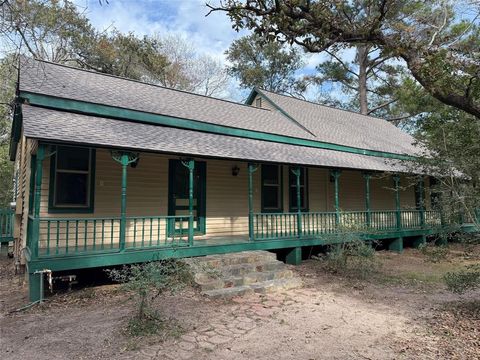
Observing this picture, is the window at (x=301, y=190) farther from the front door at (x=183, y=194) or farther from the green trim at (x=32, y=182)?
the green trim at (x=32, y=182)

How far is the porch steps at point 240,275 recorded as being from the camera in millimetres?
7109

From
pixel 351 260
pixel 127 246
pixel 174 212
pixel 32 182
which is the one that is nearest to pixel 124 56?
pixel 174 212

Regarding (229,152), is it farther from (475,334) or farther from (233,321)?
(475,334)

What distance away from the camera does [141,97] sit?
11.1 metres

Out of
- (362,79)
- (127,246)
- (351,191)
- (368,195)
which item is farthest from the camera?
(362,79)

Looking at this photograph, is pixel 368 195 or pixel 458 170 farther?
pixel 368 195

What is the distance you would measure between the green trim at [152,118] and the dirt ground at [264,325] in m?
4.19

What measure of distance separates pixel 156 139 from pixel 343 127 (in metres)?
11.4

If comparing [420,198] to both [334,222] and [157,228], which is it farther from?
[157,228]

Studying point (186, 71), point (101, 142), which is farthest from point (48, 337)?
point (186, 71)

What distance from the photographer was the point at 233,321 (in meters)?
5.59

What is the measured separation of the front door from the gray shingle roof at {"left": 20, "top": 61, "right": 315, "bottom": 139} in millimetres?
1566

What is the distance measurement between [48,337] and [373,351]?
4.35 metres

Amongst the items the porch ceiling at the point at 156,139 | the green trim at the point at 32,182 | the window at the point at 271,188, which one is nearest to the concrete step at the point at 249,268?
the porch ceiling at the point at 156,139
